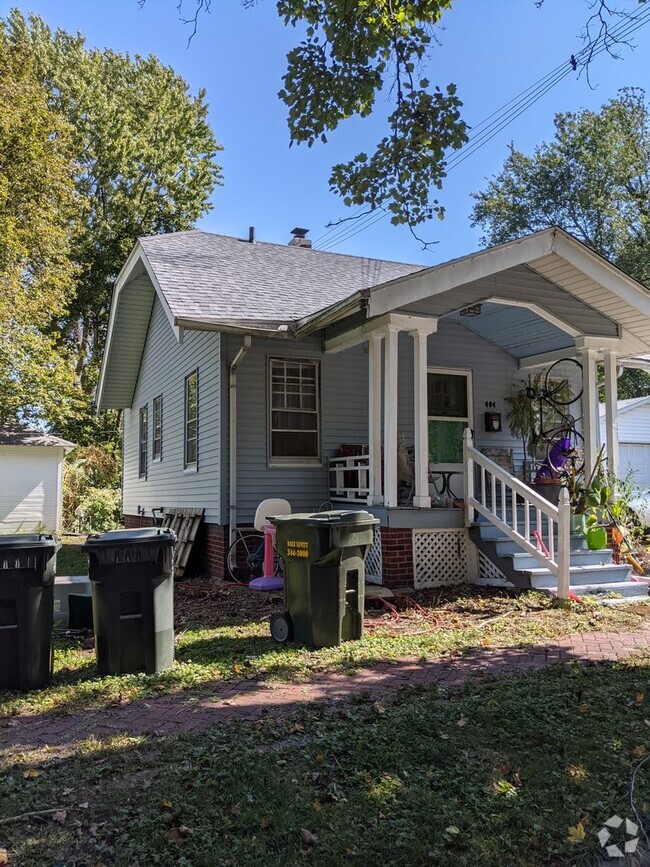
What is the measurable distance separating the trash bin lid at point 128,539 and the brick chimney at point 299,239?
12.0 meters

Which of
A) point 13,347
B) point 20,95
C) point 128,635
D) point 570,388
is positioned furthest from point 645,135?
point 128,635

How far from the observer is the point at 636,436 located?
1733cm

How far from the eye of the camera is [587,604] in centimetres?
736

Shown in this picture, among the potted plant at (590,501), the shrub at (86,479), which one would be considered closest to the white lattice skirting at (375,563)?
the potted plant at (590,501)

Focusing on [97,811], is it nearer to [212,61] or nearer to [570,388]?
[212,61]

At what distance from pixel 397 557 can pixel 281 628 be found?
2.64 metres

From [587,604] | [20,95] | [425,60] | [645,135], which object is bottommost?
[587,604]

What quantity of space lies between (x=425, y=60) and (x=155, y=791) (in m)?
6.05

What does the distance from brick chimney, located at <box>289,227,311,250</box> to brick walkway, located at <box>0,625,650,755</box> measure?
12111 mm

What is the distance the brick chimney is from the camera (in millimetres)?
15945

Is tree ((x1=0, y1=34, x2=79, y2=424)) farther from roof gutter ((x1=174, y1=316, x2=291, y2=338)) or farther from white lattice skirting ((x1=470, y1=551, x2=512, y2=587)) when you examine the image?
white lattice skirting ((x1=470, y1=551, x2=512, y2=587))

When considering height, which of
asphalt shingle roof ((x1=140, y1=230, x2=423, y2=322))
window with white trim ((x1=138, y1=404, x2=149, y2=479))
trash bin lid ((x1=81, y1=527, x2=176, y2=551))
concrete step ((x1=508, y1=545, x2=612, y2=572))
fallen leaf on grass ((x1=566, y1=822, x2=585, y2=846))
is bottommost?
fallen leaf on grass ((x1=566, y1=822, x2=585, y2=846))

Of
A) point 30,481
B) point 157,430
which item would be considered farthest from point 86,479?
point 157,430

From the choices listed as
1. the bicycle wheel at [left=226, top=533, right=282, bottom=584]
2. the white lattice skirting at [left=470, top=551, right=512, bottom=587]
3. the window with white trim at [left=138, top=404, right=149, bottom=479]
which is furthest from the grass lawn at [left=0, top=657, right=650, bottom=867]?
the window with white trim at [left=138, top=404, right=149, bottom=479]
